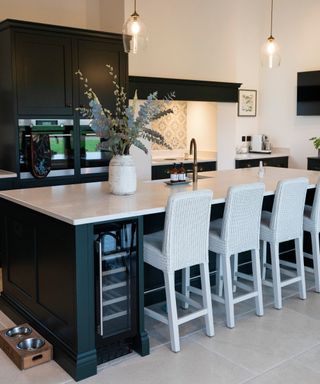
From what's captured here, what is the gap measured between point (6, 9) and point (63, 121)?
4.51 feet

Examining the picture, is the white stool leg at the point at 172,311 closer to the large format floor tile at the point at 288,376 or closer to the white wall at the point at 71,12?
the large format floor tile at the point at 288,376

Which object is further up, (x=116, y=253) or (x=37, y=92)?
(x=37, y=92)

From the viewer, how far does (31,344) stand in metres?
Result: 3.00

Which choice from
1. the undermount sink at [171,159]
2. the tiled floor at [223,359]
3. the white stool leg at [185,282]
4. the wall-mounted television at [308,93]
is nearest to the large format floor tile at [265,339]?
the tiled floor at [223,359]

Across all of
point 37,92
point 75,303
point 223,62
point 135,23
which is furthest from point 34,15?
point 75,303

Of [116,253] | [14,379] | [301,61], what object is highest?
[301,61]

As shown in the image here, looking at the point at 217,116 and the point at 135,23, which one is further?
the point at 217,116

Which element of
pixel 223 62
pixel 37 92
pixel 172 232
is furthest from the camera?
pixel 223 62

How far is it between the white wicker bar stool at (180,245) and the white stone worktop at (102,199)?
152 mm

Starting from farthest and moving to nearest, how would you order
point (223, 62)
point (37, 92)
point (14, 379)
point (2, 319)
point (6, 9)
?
point (223, 62) → point (6, 9) → point (37, 92) → point (2, 319) → point (14, 379)

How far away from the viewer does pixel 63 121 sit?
4910 millimetres

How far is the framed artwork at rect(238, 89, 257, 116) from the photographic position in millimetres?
7582

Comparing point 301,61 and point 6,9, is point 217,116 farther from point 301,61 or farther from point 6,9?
point 6,9

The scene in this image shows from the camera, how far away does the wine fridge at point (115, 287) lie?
2818 mm
